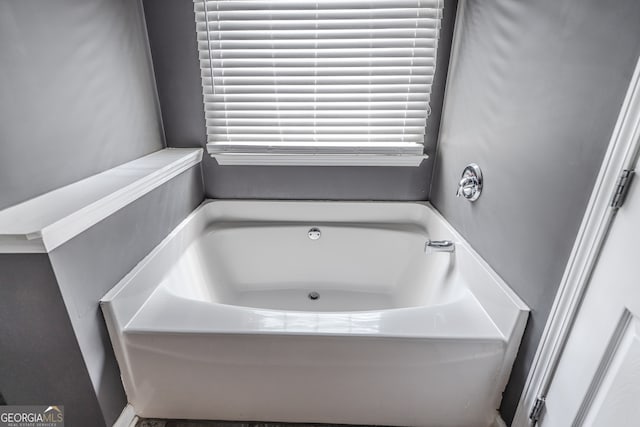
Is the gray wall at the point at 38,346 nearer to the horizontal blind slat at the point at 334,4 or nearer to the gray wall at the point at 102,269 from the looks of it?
the gray wall at the point at 102,269

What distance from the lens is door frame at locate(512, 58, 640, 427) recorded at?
0.65m

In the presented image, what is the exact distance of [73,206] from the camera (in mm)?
873

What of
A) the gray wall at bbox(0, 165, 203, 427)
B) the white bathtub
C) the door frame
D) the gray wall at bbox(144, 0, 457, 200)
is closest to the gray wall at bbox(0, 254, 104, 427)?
the gray wall at bbox(0, 165, 203, 427)

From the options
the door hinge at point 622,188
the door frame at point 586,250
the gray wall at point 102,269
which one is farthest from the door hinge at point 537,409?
the gray wall at point 102,269

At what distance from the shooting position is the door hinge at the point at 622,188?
661 mm

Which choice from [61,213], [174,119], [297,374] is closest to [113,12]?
[174,119]

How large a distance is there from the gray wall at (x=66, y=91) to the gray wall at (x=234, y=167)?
0.12 m

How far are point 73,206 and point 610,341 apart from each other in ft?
4.41

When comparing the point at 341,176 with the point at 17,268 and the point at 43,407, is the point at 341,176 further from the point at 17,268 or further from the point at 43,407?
the point at 43,407

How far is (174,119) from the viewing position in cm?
165

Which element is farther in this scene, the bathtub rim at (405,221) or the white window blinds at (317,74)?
the white window blinds at (317,74)

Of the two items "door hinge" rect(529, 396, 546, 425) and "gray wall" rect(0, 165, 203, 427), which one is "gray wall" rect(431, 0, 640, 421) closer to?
"door hinge" rect(529, 396, 546, 425)

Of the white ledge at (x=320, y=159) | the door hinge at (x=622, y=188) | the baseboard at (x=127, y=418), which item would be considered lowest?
the baseboard at (x=127, y=418)

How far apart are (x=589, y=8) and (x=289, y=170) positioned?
4.25 ft
